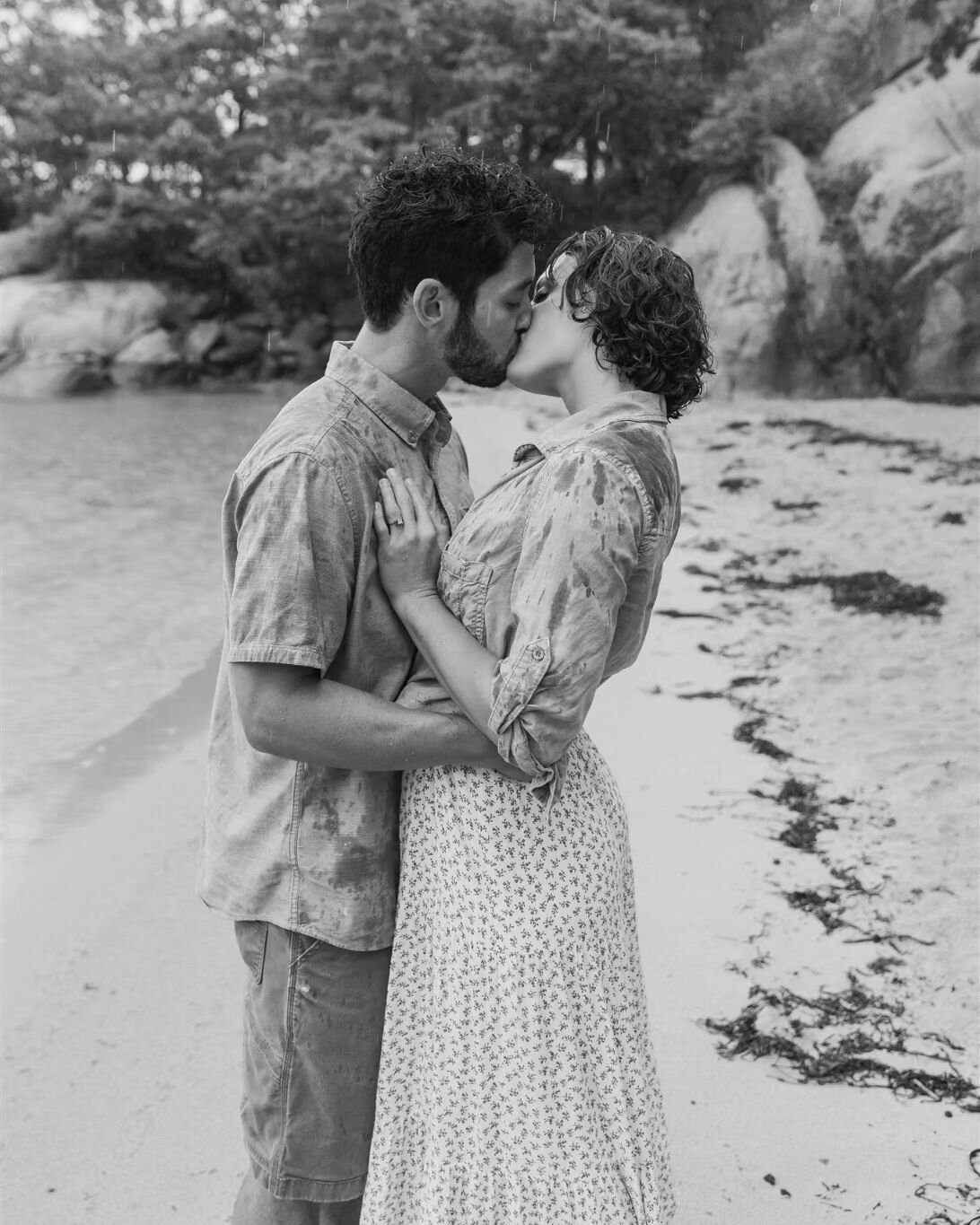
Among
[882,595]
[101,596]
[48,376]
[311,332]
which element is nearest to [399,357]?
[882,595]

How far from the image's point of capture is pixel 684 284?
1646mm

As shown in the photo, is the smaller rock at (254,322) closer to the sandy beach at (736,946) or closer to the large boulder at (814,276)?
the large boulder at (814,276)

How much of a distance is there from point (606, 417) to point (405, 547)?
322mm

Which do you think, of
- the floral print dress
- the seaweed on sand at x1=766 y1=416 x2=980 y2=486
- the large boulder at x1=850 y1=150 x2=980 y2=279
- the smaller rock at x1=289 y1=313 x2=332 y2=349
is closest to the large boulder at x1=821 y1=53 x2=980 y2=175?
the large boulder at x1=850 y1=150 x2=980 y2=279

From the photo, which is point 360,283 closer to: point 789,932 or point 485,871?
point 485,871

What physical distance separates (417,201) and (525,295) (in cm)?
21

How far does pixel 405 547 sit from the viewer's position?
1650 mm

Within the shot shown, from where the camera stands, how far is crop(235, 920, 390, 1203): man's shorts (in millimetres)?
1734

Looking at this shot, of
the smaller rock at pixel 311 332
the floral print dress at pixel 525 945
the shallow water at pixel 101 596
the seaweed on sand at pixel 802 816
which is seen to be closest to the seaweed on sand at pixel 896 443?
the shallow water at pixel 101 596

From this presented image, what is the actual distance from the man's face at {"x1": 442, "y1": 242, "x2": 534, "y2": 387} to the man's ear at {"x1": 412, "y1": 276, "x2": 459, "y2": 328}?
17 millimetres

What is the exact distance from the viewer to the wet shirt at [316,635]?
159cm

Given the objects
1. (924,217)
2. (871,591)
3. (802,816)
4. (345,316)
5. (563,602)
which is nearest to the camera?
(563,602)

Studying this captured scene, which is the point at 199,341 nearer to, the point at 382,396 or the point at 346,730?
the point at 382,396

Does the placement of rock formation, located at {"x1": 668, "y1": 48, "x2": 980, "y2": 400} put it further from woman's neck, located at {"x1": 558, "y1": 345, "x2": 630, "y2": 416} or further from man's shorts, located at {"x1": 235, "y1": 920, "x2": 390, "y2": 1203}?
man's shorts, located at {"x1": 235, "y1": 920, "x2": 390, "y2": 1203}
